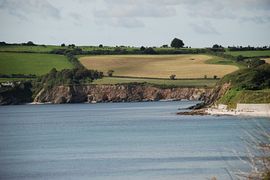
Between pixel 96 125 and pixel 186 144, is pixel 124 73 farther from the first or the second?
pixel 186 144

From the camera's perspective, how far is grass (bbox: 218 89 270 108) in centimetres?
8631

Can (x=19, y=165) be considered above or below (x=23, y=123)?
above

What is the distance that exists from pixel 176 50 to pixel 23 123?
7708cm

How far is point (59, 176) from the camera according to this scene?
1527 inches

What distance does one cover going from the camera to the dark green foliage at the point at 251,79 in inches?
3866

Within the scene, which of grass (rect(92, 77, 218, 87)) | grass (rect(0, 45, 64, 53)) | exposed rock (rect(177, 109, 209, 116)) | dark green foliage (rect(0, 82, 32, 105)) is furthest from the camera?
grass (rect(0, 45, 64, 53))

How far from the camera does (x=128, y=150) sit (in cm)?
5138

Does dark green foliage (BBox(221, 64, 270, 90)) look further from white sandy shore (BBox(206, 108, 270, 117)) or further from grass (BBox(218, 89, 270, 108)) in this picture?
white sandy shore (BBox(206, 108, 270, 117))

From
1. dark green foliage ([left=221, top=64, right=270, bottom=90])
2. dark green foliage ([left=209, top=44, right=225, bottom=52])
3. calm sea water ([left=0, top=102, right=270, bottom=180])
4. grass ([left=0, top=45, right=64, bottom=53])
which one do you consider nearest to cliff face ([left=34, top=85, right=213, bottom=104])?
grass ([left=0, top=45, right=64, bottom=53])

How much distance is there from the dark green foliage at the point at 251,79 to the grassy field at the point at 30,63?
4499cm

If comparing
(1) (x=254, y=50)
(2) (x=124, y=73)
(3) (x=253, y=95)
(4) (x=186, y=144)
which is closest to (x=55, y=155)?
(4) (x=186, y=144)

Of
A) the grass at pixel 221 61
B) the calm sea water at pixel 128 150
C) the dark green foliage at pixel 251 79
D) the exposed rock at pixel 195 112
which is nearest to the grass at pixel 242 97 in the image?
the dark green foliage at pixel 251 79

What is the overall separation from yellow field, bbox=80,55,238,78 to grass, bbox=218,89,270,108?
4107 centimetres

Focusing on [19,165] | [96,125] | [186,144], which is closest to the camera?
[19,165]
